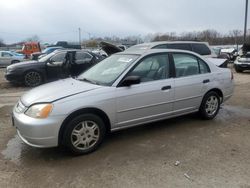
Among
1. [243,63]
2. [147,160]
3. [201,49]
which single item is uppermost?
[201,49]

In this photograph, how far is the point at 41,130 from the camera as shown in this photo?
3711mm

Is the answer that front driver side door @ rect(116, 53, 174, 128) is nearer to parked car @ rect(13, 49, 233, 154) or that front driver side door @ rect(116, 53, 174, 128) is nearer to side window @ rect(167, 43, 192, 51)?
parked car @ rect(13, 49, 233, 154)

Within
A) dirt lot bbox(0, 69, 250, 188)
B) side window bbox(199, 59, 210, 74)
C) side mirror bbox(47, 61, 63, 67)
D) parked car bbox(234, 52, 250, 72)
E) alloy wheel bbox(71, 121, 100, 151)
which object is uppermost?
side window bbox(199, 59, 210, 74)

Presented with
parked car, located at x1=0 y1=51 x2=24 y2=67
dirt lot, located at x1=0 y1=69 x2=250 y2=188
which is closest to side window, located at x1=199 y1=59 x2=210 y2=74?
dirt lot, located at x1=0 y1=69 x2=250 y2=188

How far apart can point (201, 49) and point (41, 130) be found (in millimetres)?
7951

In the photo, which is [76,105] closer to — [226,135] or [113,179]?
[113,179]

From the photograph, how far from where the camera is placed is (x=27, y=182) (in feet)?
11.1

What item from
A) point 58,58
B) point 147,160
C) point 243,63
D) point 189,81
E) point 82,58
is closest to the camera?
point 147,160

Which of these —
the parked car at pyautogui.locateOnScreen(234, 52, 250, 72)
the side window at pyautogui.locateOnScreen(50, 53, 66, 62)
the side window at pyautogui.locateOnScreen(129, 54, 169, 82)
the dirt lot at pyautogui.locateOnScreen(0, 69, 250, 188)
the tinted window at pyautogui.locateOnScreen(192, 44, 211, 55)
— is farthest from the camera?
the parked car at pyautogui.locateOnScreen(234, 52, 250, 72)

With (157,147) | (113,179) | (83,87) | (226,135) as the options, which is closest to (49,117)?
(83,87)

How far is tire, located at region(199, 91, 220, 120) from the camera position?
555 cm

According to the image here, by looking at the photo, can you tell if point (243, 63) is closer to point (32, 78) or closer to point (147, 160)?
point (32, 78)

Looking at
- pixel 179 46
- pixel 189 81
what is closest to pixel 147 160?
pixel 189 81

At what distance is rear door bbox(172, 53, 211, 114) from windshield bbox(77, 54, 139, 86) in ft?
3.09
